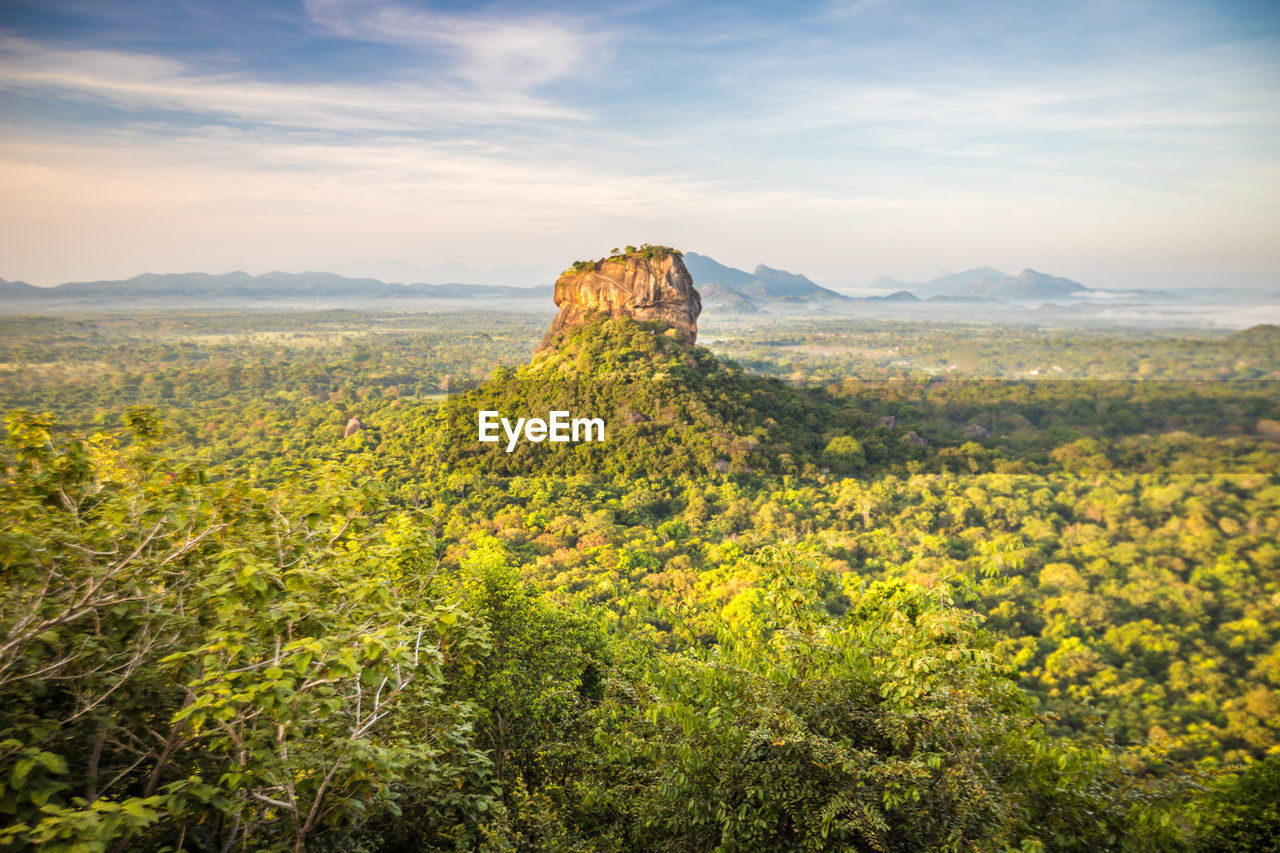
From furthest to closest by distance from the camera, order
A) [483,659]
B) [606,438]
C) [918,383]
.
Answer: [918,383] → [606,438] → [483,659]

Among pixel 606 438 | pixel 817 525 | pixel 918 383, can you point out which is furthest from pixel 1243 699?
pixel 918 383

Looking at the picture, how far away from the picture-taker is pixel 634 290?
1629 inches

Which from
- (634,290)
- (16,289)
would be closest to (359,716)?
(634,290)

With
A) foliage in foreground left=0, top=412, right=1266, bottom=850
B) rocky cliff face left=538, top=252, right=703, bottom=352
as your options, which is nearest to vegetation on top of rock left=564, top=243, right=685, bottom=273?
rocky cliff face left=538, top=252, right=703, bottom=352

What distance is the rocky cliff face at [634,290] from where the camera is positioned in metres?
41.1

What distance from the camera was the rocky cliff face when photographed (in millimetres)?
41062

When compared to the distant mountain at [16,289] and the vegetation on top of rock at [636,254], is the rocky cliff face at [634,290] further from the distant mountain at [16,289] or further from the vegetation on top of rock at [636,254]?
the distant mountain at [16,289]

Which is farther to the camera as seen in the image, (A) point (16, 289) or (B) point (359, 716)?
(A) point (16, 289)

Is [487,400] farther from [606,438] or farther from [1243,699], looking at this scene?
[1243,699]

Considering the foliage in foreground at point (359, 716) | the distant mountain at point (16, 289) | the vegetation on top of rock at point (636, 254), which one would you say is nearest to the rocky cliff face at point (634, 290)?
the vegetation on top of rock at point (636, 254)

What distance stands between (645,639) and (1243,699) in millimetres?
20144

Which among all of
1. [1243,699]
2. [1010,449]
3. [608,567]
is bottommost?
[1243,699]

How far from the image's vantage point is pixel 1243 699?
59.0 ft

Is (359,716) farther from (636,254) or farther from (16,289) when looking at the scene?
(16,289)
